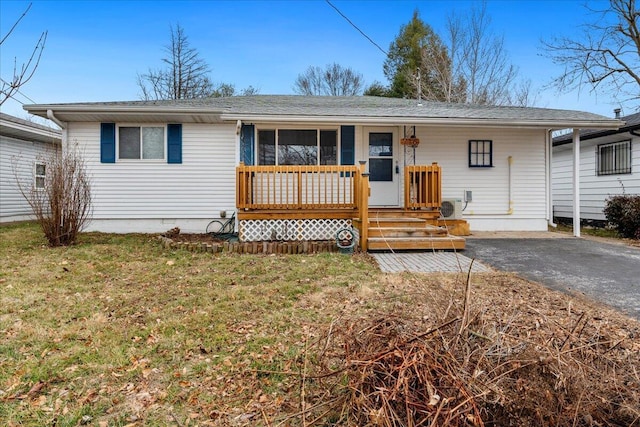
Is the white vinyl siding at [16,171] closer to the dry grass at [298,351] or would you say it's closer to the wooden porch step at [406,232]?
the dry grass at [298,351]

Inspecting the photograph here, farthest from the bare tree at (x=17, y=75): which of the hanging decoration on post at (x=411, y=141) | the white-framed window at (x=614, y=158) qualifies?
the white-framed window at (x=614, y=158)

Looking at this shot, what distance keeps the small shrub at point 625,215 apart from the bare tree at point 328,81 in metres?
20.1

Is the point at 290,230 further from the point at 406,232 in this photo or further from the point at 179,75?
the point at 179,75

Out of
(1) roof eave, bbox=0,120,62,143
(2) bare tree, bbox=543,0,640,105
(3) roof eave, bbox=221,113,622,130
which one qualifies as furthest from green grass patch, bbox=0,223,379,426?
(2) bare tree, bbox=543,0,640,105

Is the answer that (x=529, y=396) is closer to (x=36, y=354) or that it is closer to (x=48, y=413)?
(x=48, y=413)

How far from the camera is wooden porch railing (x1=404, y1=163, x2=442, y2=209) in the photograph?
7.87 m

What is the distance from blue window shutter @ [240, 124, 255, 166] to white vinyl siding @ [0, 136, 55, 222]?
24.3ft

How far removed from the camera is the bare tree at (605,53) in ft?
43.8

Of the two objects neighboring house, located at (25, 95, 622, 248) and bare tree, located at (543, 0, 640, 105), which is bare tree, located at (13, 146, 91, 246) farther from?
bare tree, located at (543, 0, 640, 105)

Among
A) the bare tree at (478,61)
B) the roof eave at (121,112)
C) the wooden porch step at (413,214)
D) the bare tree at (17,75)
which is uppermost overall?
the bare tree at (478,61)

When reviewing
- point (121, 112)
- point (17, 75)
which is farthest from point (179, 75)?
point (17, 75)

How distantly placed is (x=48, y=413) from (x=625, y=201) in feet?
39.7

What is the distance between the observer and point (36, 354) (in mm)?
2736

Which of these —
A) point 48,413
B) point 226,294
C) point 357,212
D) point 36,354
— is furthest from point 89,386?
point 357,212
